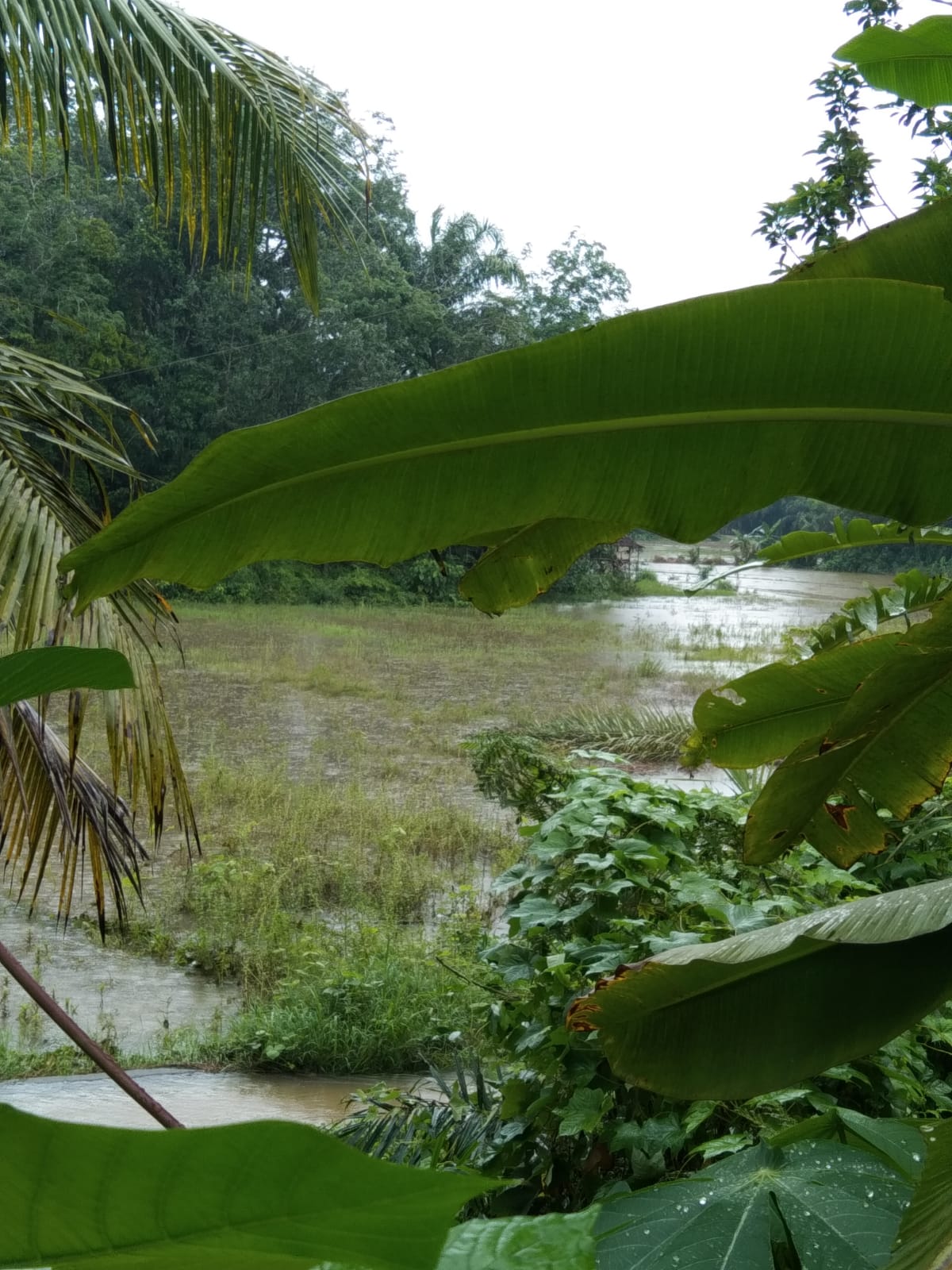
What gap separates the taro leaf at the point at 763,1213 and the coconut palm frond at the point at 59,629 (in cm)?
99

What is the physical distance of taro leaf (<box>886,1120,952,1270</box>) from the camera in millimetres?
320

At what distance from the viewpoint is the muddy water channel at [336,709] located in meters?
2.62

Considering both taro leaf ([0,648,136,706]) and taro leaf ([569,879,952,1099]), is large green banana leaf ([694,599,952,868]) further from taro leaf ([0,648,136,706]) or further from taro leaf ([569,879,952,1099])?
taro leaf ([0,648,136,706])

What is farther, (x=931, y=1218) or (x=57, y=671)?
(x=931, y=1218)

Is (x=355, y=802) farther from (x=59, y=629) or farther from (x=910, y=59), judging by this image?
(x=910, y=59)

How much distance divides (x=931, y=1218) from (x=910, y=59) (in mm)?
574

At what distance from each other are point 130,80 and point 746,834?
160 cm

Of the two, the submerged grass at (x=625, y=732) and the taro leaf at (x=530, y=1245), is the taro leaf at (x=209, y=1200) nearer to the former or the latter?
the taro leaf at (x=530, y=1245)

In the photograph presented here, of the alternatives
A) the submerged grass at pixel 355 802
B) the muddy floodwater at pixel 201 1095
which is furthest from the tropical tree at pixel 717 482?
the muddy floodwater at pixel 201 1095

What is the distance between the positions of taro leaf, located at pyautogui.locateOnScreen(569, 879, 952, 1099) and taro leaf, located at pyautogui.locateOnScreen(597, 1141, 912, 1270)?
0.26 feet

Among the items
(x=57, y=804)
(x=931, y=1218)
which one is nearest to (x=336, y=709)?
(x=57, y=804)

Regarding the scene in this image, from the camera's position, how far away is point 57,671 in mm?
138

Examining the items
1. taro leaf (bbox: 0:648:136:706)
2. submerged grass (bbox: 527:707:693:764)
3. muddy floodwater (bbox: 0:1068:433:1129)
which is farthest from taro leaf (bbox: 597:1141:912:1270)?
submerged grass (bbox: 527:707:693:764)

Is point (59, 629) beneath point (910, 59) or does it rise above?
beneath
